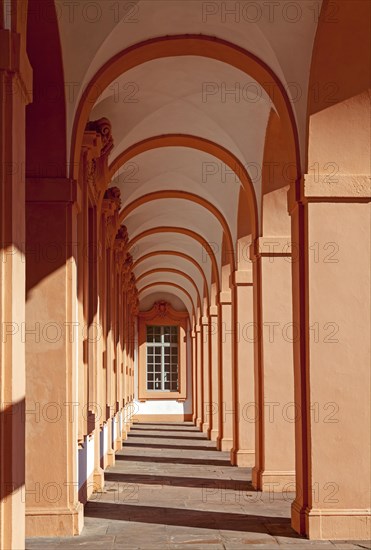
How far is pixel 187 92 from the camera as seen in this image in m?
13.6

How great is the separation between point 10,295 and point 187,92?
8.42 m

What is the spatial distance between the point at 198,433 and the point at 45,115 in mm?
20270

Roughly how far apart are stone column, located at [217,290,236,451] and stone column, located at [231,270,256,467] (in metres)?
3.55

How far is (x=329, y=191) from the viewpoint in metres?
9.67

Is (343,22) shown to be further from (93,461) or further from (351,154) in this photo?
(93,461)

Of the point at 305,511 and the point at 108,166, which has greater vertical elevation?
the point at 108,166

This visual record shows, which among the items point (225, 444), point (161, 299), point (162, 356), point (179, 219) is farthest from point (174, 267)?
point (225, 444)

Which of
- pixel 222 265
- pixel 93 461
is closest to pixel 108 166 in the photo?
pixel 93 461

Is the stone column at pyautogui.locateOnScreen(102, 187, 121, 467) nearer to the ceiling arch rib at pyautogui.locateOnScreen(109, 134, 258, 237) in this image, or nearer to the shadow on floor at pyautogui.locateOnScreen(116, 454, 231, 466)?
the ceiling arch rib at pyautogui.locateOnScreen(109, 134, 258, 237)

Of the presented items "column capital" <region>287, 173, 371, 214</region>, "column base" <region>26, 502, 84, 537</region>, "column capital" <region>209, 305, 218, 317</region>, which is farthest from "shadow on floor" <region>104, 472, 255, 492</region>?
"column capital" <region>209, 305, 218, 317</region>

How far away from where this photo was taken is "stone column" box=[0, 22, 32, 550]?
224 inches

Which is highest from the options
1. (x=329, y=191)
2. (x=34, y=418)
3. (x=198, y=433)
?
(x=329, y=191)

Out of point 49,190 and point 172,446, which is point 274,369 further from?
point 172,446

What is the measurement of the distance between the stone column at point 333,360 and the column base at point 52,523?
2340 millimetres
